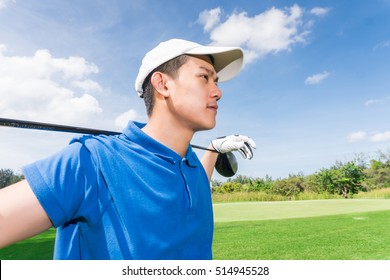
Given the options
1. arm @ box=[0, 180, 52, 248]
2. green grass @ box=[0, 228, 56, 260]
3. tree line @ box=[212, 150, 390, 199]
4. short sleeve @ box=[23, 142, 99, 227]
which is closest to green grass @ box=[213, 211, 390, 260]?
green grass @ box=[0, 228, 56, 260]

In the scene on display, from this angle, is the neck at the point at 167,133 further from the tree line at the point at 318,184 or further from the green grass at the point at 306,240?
the tree line at the point at 318,184

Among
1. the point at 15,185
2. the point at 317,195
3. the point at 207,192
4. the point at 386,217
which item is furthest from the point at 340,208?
the point at 15,185

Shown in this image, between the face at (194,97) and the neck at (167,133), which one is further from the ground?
the face at (194,97)

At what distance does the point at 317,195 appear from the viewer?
2073cm

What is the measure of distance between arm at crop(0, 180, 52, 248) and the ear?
64cm

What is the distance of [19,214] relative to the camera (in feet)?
3.04

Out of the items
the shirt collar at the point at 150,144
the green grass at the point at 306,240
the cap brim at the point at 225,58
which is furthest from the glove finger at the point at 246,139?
the green grass at the point at 306,240

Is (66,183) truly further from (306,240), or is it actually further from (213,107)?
(306,240)


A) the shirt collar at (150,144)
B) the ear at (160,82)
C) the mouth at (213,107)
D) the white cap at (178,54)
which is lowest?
the shirt collar at (150,144)

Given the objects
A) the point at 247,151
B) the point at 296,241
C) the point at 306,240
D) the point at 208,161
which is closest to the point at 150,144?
the point at 208,161

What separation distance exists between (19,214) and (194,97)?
0.73 m

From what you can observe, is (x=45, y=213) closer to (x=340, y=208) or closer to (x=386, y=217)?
(x=386, y=217)

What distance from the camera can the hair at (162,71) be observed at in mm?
1435

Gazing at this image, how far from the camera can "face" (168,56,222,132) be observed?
138 centimetres
